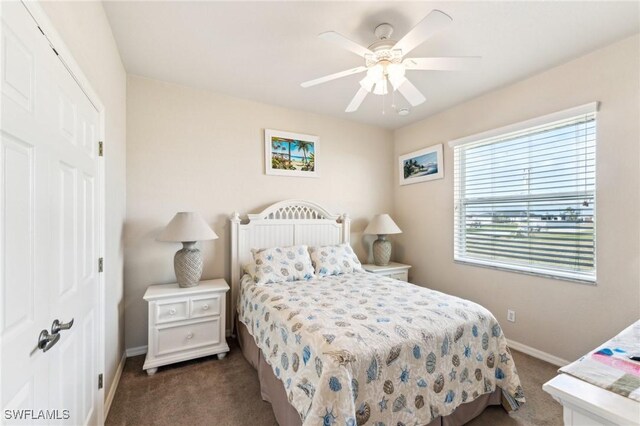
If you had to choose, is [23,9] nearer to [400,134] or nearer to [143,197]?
[143,197]

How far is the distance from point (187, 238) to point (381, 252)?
2.37 meters

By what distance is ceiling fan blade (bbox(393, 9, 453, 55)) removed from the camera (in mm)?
1361

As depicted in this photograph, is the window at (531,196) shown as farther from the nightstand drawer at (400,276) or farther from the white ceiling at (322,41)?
the nightstand drawer at (400,276)

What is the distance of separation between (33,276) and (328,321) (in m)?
1.35

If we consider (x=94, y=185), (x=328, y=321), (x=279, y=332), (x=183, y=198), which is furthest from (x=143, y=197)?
(x=328, y=321)

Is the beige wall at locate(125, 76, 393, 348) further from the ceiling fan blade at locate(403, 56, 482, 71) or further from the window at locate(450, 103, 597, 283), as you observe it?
the ceiling fan blade at locate(403, 56, 482, 71)

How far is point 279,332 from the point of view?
70.7 inches

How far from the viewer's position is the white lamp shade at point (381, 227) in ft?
11.8

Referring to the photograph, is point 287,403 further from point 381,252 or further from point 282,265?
point 381,252

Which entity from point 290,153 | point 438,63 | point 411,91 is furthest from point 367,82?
point 290,153

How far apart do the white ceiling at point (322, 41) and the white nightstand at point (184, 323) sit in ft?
6.63

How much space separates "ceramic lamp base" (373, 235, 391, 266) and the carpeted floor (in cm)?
167

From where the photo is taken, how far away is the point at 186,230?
243cm

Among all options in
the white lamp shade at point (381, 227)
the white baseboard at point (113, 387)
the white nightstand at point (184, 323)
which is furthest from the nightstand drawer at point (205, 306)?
the white lamp shade at point (381, 227)
